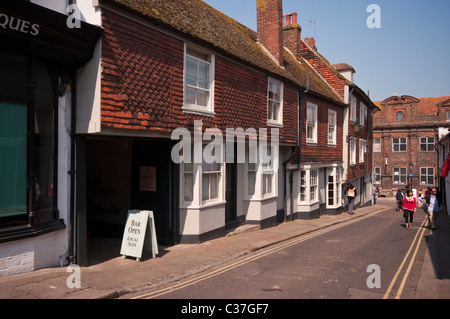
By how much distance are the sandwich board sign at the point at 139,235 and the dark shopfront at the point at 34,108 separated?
63.8 inches

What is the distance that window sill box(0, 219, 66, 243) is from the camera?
6.32 m

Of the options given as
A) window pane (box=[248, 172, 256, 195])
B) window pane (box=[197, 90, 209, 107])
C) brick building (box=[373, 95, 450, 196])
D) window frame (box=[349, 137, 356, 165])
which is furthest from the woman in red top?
brick building (box=[373, 95, 450, 196])

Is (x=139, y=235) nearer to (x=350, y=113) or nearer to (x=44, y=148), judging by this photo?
(x=44, y=148)

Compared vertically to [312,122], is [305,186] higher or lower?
lower

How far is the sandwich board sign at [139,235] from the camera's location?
843cm

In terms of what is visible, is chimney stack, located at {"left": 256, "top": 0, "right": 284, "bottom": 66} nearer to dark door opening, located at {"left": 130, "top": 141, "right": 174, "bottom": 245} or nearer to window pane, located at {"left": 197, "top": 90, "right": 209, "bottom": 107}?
window pane, located at {"left": 197, "top": 90, "right": 209, "bottom": 107}

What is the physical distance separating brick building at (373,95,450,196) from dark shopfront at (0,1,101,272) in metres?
46.4

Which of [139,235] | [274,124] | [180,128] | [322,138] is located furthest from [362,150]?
[139,235]

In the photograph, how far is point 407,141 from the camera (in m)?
47.1

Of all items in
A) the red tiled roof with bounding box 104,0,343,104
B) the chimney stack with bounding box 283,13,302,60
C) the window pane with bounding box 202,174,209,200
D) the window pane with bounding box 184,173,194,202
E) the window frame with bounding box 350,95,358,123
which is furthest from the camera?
the window frame with bounding box 350,95,358,123

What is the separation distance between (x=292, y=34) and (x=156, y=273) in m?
18.1

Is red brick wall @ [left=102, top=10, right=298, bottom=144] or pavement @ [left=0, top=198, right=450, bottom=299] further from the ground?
red brick wall @ [left=102, top=10, right=298, bottom=144]

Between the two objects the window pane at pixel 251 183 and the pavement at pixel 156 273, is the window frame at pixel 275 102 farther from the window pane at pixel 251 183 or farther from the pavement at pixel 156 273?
the pavement at pixel 156 273

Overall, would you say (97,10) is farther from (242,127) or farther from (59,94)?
(242,127)
